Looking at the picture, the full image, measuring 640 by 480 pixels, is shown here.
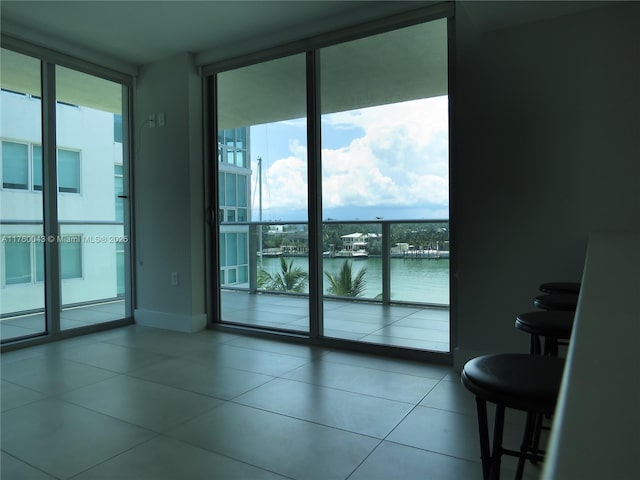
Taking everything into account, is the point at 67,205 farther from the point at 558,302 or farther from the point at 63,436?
the point at 558,302

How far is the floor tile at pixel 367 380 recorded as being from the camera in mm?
2717

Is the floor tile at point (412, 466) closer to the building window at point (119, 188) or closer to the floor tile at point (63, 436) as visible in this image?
the floor tile at point (63, 436)

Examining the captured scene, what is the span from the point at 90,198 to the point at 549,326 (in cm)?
429

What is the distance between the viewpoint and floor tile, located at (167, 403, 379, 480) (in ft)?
6.19

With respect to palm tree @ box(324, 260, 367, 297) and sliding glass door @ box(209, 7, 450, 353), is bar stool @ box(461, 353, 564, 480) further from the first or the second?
palm tree @ box(324, 260, 367, 297)

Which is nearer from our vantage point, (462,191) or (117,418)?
(117,418)

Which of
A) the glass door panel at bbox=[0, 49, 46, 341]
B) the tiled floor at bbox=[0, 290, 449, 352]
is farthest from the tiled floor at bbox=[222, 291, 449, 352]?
the glass door panel at bbox=[0, 49, 46, 341]

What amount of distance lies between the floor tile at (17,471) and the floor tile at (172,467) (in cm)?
17

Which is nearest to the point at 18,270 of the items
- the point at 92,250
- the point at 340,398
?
the point at 92,250

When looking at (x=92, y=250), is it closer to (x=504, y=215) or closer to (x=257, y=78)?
(x=257, y=78)

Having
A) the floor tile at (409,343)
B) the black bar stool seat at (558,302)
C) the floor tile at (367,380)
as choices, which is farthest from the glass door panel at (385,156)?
the black bar stool seat at (558,302)

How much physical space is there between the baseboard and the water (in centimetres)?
87

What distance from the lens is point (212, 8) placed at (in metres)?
3.39

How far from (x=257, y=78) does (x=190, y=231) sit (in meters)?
1.66
